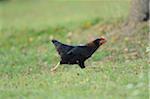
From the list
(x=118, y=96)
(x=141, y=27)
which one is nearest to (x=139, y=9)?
(x=141, y=27)

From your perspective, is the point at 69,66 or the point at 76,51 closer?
the point at 76,51

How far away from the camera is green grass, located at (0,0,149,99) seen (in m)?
10.4

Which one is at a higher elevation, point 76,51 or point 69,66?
point 76,51

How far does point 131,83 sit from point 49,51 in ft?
22.4

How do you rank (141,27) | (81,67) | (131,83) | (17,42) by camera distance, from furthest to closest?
(17,42)
(141,27)
(81,67)
(131,83)

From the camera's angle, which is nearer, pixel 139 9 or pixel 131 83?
pixel 131 83

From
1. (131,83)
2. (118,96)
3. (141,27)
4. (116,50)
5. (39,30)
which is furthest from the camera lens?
(39,30)

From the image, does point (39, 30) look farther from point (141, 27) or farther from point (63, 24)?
point (141, 27)

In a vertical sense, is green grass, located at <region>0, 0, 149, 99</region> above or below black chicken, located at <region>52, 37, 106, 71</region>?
below

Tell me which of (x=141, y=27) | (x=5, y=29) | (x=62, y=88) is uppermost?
(x=62, y=88)

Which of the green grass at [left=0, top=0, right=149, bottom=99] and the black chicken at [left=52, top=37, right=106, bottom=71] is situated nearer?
the green grass at [left=0, top=0, right=149, bottom=99]

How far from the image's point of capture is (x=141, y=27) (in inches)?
679

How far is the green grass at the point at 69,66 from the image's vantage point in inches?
408

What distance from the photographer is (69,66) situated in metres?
14.0
